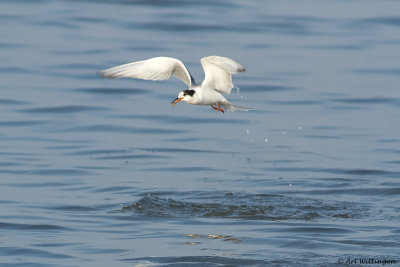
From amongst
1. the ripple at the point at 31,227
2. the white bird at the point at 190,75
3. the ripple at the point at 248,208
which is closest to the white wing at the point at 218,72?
the white bird at the point at 190,75

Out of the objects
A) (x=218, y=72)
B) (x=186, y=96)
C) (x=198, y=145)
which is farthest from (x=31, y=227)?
(x=198, y=145)

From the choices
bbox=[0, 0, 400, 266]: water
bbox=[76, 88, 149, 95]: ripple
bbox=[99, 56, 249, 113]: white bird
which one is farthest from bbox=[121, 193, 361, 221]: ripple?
bbox=[76, 88, 149, 95]: ripple

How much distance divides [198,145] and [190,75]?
3058 mm

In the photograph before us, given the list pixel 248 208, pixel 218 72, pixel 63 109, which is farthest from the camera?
pixel 63 109

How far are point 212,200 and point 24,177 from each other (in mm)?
2176

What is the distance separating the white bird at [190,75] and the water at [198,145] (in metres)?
1.11

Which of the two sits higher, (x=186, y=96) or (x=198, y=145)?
(x=186, y=96)

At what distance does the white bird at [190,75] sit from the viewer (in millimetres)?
8172

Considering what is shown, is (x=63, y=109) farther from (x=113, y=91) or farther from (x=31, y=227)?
(x=31, y=227)

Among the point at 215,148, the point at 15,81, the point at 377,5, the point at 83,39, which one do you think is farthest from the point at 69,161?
the point at 377,5

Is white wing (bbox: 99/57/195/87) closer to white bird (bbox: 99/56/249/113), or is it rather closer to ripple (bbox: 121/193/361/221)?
white bird (bbox: 99/56/249/113)

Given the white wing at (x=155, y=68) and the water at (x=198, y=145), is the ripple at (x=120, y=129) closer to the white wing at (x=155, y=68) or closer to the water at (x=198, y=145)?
the water at (x=198, y=145)

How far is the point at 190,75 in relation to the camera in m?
8.51

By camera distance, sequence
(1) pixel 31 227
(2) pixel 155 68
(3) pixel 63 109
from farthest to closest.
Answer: (3) pixel 63 109
(2) pixel 155 68
(1) pixel 31 227
